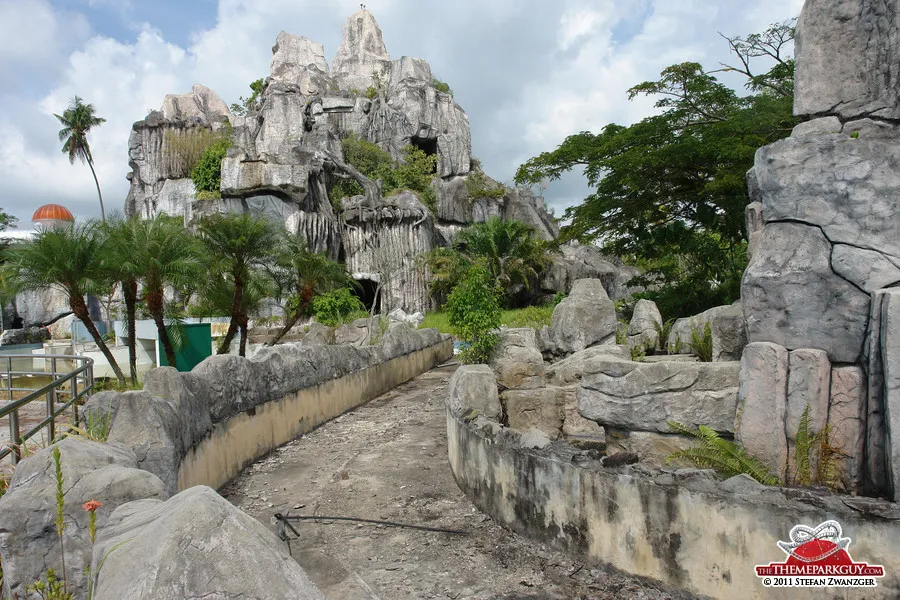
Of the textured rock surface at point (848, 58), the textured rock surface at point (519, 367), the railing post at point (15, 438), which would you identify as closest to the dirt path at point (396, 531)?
the textured rock surface at point (519, 367)

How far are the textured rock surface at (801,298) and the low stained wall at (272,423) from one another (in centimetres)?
475

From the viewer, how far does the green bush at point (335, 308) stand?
2555 cm

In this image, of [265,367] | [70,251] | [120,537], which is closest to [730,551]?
[120,537]

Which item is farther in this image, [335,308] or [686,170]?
[335,308]

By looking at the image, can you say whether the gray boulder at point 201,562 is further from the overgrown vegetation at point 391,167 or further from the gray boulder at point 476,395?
the overgrown vegetation at point 391,167

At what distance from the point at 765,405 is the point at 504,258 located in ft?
80.8

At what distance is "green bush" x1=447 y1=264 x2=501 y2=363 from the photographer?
29.3 ft

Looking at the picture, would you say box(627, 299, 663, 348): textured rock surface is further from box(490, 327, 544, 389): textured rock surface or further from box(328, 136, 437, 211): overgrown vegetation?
box(328, 136, 437, 211): overgrown vegetation

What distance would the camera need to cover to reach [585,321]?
9.04 m

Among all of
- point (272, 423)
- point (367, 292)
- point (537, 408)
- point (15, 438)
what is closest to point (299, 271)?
point (272, 423)

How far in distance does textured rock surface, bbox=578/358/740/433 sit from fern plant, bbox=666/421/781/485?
21 cm

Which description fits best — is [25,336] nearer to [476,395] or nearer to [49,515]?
[476,395]

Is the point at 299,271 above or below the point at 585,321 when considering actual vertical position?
above

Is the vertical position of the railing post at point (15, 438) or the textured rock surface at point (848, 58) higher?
the textured rock surface at point (848, 58)
